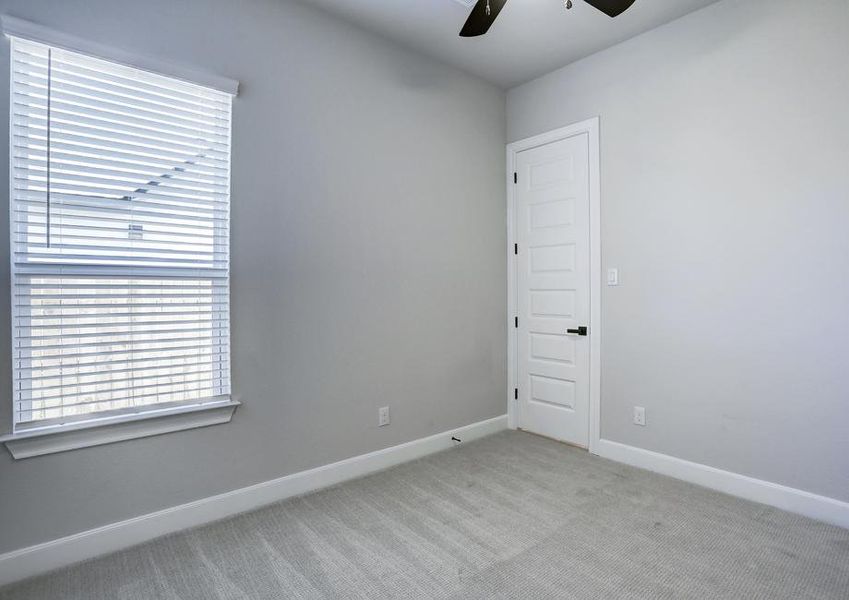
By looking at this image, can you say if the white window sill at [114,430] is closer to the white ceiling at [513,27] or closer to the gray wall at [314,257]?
the gray wall at [314,257]

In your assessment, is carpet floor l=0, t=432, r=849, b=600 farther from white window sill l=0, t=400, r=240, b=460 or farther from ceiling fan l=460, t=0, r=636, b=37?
ceiling fan l=460, t=0, r=636, b=37

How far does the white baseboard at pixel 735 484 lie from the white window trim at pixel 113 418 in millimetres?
2557

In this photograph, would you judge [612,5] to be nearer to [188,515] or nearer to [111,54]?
[111,54]

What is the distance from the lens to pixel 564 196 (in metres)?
3.44

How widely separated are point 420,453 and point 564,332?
4.71 feet

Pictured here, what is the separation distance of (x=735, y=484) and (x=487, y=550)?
1.62 meters

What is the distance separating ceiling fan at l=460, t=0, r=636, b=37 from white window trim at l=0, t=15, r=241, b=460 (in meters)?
1.28

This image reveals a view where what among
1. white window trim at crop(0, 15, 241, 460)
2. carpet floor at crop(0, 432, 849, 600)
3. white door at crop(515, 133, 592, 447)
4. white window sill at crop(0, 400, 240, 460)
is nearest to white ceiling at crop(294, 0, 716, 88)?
white door at crop(515, 133, 592, 447)

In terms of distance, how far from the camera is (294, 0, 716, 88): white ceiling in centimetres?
265

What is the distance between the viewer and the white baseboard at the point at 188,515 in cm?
187

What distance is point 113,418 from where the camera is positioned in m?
2.04

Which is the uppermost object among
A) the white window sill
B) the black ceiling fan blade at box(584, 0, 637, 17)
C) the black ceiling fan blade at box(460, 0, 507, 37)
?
the black ceiling fan blade at box(460, 0, 507, 37)

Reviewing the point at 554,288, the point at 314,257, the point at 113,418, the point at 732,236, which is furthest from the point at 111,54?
the point at 732,236

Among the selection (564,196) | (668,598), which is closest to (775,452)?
(668,598)
